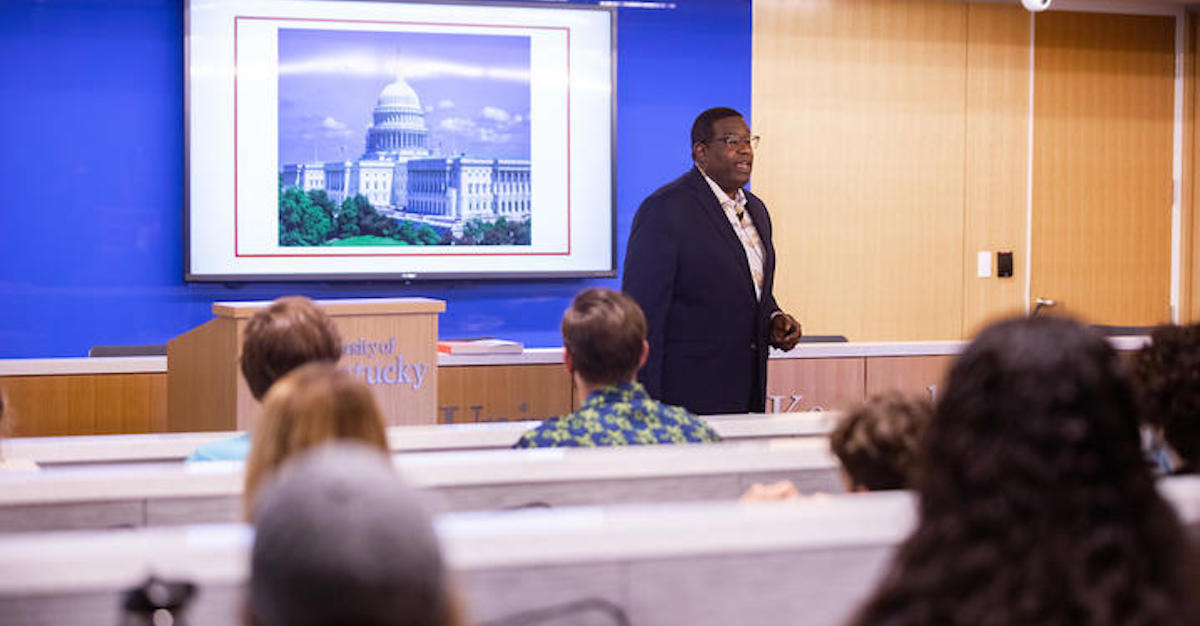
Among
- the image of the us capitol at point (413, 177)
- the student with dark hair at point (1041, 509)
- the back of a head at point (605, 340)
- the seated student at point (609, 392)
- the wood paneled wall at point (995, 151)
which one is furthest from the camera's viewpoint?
the wood paneled wall at point (995, 151)

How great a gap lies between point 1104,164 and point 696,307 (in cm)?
418

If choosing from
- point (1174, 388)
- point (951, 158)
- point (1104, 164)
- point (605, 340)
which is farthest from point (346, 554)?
point (1104, 164)

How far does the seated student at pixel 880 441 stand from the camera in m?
1.94

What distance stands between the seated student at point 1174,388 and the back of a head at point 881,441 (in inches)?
13.3

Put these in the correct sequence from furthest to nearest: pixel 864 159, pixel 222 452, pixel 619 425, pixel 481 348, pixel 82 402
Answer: pixel 864 159, pixel 481 348, pixel 82 402, pixel 619 425, pixel 222 452

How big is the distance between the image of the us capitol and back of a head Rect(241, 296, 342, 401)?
11.4 ft

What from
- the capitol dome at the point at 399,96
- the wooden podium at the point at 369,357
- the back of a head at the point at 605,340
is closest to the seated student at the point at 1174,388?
the back of a head at the point at 605,340

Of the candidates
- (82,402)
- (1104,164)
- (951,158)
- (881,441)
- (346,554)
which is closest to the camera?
(346,554)

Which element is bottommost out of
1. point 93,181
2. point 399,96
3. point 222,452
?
point 222,452

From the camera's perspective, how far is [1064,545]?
3.36 ft

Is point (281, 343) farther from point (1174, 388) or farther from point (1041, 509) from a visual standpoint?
point (1041, 509)

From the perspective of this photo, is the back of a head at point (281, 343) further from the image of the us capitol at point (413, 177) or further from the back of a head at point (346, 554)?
the image of the us capitol at point (413, 177)

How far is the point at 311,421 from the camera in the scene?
154cm

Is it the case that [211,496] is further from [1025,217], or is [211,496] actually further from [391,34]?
[1025,217]
